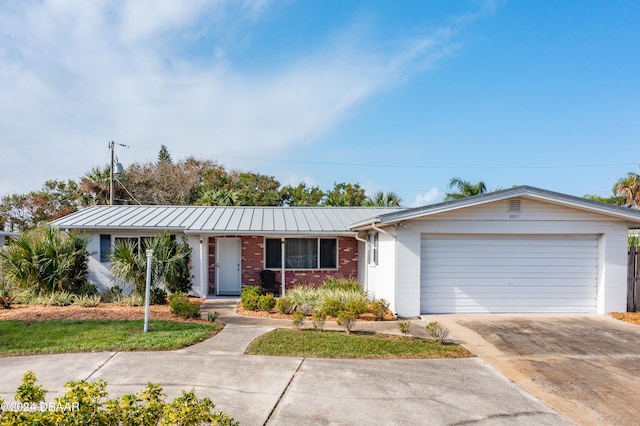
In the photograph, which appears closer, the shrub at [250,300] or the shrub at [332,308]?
the shrub at [332,308]

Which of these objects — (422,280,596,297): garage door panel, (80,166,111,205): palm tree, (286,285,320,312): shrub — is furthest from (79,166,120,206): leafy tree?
(422,280,596,297): garage door panel

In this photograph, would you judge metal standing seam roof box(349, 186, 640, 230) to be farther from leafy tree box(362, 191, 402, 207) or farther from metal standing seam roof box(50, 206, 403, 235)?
leafy tree box(362, 191, 402, 207)

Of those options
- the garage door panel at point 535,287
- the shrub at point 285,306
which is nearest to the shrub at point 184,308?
the shrub at point 285,306

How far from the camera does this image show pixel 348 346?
23.7 feet

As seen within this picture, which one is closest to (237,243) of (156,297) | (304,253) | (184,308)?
(304,253)

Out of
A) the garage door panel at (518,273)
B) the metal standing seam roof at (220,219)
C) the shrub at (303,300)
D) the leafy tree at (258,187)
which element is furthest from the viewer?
the leafy tree at (258,187)

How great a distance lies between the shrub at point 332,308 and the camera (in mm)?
9586

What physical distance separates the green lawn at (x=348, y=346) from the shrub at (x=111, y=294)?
6800 millimetres

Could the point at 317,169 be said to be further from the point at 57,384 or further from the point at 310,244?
the point at 57,384

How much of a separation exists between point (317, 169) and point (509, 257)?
23.0 m

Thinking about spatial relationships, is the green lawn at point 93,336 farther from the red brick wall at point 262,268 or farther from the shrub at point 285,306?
the red brick wall at point 262,268

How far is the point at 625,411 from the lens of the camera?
4637 millimetres

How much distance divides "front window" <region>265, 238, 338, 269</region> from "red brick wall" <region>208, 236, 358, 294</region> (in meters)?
0.20

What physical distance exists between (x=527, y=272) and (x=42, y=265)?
14.4 metres
